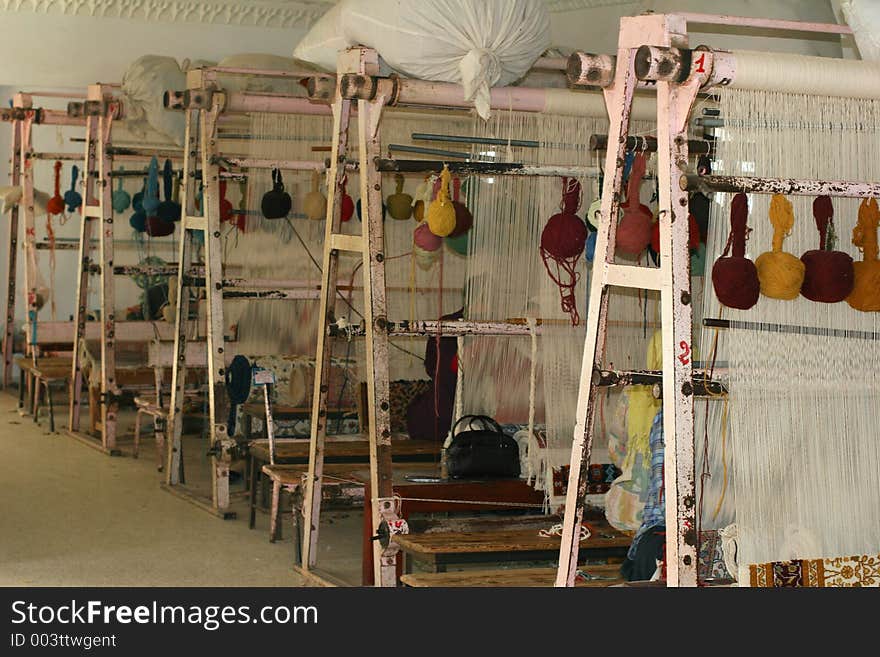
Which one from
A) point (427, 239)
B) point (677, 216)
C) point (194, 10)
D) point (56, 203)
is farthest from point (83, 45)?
point (677, 216)

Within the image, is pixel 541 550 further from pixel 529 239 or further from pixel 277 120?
pixel 277 120

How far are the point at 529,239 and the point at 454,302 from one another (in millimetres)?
1394

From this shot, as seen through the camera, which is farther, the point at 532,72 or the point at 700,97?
the point at 532,72

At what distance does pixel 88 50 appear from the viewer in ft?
31.6

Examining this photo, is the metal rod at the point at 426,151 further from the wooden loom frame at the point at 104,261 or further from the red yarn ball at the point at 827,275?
the wooden loom frame at the point at 104,261

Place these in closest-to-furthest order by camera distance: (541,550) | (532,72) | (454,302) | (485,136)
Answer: (541,550)
(485,136)
(532,72)
(454,302)

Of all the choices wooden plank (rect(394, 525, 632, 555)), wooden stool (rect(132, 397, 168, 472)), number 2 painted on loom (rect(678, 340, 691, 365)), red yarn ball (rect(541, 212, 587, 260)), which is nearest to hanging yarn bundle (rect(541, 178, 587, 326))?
red yarn ball (rect(541, 212, 587, 260))

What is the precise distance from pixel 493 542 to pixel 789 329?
134 cm

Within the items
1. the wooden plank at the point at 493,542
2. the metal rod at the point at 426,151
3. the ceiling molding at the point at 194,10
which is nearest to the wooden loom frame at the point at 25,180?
the ceiling molding at the point at 194,10

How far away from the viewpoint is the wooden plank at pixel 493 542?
3.92m

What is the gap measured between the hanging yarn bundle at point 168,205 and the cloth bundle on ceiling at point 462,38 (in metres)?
3.43

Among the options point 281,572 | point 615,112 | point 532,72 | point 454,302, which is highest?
point 532,72

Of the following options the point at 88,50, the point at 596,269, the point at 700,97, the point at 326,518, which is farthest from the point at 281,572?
the point at 88,50

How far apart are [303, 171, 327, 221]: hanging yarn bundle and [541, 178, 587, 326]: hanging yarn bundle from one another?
193 cm
